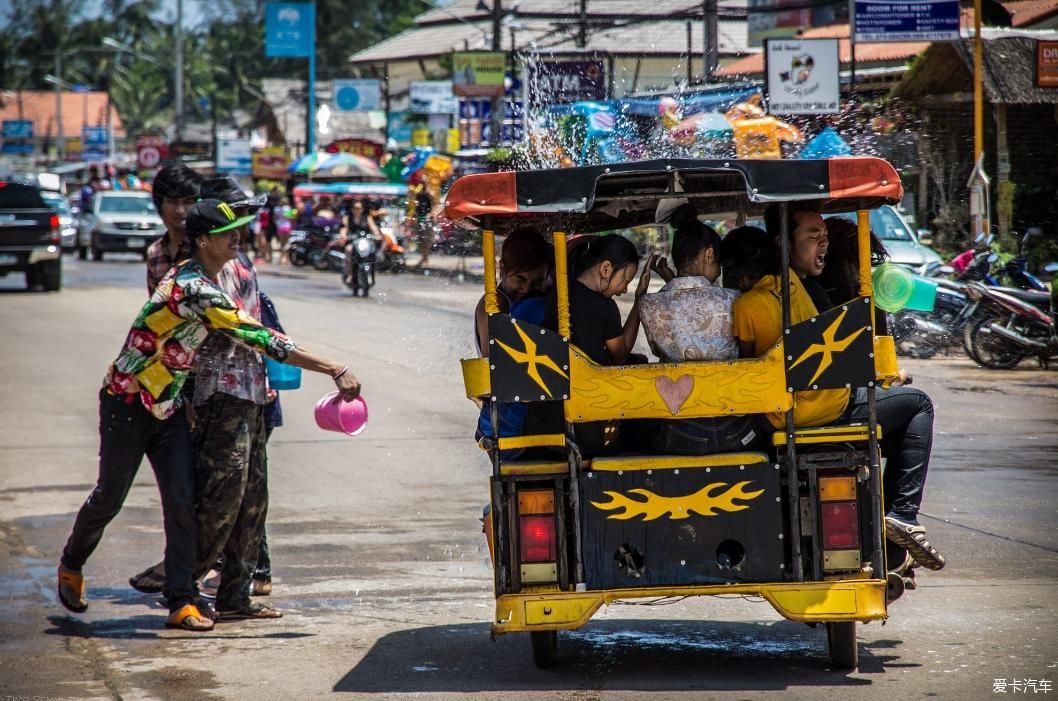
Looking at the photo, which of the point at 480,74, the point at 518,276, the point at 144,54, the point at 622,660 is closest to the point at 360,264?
the point at 480,74

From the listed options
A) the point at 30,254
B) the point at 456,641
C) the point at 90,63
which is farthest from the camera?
the point at 90,63

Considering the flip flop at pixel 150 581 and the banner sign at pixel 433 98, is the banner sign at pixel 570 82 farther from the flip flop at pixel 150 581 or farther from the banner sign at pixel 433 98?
the flip flop at pixel 150 581

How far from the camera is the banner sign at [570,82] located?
2500 cm

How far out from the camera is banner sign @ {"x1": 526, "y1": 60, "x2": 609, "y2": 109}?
984 inches

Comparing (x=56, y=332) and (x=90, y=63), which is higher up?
(x=90, y=63)

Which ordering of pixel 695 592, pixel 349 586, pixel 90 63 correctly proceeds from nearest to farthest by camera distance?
pixel 695 592, pixel 349 586, pixel 90 63

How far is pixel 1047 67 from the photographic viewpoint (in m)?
19.9

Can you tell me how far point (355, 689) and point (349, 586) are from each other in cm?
168

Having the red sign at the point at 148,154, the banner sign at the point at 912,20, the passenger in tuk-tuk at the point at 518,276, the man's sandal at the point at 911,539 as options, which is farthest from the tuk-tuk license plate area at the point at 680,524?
the red sign at the point at 148,154

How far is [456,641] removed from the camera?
556cm

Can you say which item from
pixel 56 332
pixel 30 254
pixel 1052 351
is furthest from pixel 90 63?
pixel 1052 351

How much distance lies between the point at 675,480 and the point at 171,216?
2709 mm

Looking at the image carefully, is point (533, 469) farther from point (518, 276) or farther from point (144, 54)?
point (144, 54)

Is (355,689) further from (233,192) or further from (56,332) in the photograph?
(56,332)
